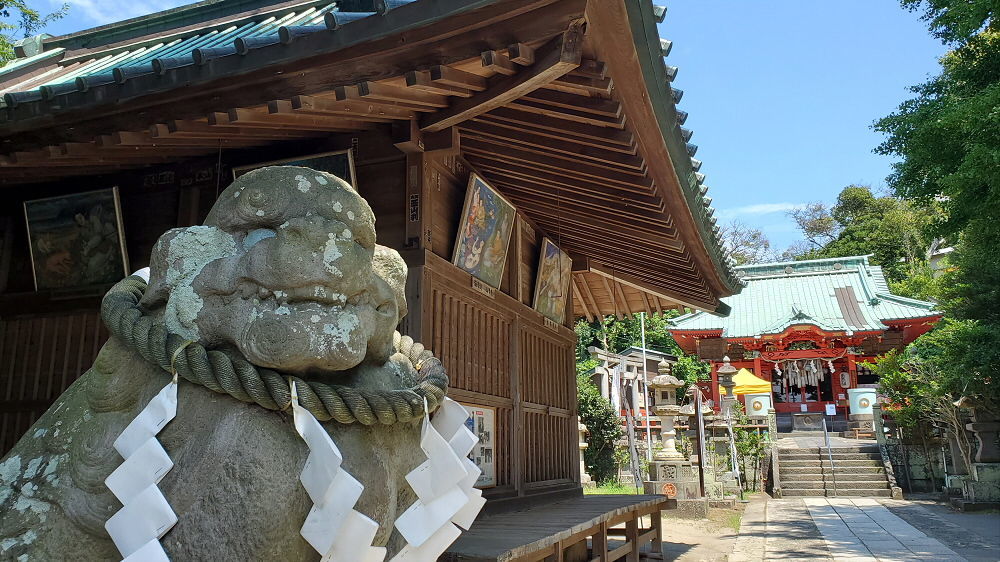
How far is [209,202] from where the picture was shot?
538 cm

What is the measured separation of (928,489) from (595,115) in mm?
19165

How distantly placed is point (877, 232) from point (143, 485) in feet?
155

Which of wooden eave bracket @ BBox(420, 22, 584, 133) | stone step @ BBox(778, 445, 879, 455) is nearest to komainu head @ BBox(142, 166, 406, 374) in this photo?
wooden eave bracket @ BBox(420, 22, 584, 133)

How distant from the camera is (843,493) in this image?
1869 cm

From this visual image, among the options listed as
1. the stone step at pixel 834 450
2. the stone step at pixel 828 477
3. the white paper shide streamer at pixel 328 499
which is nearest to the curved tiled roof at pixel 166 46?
the white paper shide streamer at pixel 328 499

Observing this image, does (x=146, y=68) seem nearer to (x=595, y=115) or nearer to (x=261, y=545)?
(x=595, y=115)

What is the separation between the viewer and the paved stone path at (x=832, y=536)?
9734 millimetres

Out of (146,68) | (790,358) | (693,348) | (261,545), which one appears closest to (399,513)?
(261,545)

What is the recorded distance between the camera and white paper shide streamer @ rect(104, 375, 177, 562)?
1920mm

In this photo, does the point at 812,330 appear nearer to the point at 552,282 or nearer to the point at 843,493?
the point at 843,493

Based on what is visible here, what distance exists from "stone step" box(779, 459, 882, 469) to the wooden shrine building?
13874 millimetres

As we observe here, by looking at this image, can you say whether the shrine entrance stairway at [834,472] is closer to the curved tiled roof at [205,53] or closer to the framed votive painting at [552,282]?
the curved tiled roof at [205,53]

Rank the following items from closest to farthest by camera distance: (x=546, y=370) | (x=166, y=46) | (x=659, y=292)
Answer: (x=166, y=46) → (x=546, y=370) → (x=659, y=292)

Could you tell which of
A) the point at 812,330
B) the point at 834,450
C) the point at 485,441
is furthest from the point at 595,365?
the point at 485,441
